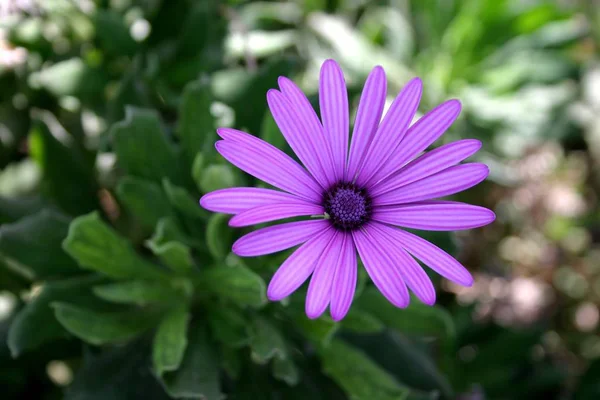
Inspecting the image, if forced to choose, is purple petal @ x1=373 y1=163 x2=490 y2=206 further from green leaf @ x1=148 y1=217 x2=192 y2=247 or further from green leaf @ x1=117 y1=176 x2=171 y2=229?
green leaf @ x1=117 y1=176 x2=171 y2=229

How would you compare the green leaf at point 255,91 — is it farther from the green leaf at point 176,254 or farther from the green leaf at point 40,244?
the green leaf at point 40,244

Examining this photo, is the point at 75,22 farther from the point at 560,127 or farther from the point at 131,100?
the point at 560,127

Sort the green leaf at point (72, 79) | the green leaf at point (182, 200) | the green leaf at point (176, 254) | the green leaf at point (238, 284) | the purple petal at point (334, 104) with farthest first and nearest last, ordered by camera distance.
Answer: the green leaf at point (72, 79), the green leaf at point (182, 200), the green leaf at point (176, 254), the green leaf at point (238, 284), the purple petal at point (334, 104)

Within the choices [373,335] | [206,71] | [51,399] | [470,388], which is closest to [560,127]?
[470,388]

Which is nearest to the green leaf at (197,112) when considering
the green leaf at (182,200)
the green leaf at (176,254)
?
the green leaf at (182,200)

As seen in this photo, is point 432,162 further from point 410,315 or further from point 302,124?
point 410,315
